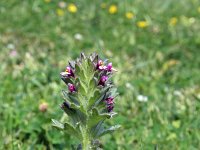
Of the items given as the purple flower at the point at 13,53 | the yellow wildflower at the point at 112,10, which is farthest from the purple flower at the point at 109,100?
the yellow wildflower at the point at 112,10

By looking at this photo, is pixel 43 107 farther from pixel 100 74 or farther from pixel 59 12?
pixel 59 12

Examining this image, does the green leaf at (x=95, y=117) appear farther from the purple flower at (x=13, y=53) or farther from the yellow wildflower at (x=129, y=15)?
the yellow wildflower at (x=129, y=15)

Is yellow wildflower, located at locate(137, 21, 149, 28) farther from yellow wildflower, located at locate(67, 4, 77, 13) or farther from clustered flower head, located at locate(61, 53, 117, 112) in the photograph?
clustered flower head, located at locate(61, 53, 117, 112)

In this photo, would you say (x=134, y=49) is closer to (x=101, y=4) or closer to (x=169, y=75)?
(x=169, y=75)

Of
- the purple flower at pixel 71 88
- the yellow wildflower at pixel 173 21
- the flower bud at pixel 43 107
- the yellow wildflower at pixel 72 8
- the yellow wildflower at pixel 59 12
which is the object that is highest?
the yellow wildflower at pixel 72 8

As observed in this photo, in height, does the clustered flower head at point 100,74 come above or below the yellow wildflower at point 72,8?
below

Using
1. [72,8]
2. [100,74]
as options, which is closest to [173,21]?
[72,8]
